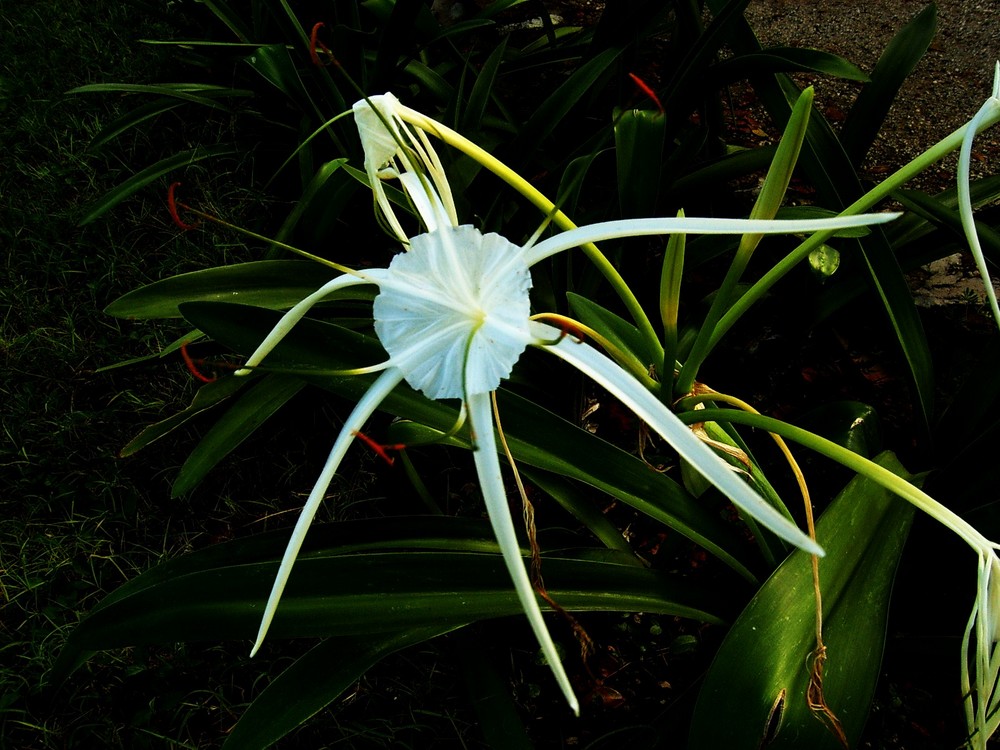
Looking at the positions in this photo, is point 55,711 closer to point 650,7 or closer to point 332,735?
point 332,735

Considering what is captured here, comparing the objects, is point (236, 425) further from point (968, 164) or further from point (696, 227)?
point (968, 164)

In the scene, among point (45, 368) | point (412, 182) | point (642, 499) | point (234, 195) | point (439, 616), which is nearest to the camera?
point (412, 182)

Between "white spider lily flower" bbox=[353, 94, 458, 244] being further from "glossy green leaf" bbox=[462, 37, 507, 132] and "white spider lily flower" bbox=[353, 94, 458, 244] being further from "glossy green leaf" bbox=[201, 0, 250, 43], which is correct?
"glossy green leaf" bbox=[201, 0, 250, 43]

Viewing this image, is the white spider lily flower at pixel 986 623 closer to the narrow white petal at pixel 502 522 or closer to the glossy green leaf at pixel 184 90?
the narrow white petal at pixel 502 522

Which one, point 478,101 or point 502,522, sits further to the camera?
point 478,101

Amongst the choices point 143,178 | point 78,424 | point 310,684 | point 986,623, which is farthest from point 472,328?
point 143,178

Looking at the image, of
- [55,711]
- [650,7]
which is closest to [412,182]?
[650,7]
